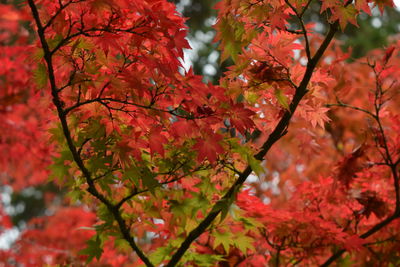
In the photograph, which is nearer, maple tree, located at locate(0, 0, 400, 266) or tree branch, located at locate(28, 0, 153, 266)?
tree branch, located at locate(28, 0, 153, 266)

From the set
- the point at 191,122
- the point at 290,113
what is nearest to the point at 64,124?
the point at 191,122

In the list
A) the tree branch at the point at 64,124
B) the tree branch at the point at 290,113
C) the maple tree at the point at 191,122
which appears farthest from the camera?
the tree branch at the point at 290,113

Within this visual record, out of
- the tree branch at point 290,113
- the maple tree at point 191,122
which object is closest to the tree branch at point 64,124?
the maple tree at point 191,122

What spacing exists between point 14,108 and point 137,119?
14.6 feet

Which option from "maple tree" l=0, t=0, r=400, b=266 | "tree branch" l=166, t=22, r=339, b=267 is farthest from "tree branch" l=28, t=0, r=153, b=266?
"tree branch" l=166, t=22, r=339, b=267

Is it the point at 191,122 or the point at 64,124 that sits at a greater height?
the point at 64,124

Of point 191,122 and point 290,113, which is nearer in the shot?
point 191,122

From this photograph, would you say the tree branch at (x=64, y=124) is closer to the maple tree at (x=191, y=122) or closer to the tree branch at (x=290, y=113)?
the maple tree at (x=191, y=122)

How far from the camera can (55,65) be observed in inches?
66.5

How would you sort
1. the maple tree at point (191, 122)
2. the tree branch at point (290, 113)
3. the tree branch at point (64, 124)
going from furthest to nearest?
the tree branch at point (290, 113), the maple tree at point (191, 122), the tree branch at point (64, 124)

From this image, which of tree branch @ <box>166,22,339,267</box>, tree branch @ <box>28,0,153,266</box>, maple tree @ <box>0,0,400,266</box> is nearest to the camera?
tree branch @ <box>28,0,153,266</box>

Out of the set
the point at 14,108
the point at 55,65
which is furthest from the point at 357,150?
the point at 14,108

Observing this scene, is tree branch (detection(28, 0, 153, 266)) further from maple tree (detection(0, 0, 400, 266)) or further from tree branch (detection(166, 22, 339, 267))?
tree branch (detection(166, 22, 339, 267))

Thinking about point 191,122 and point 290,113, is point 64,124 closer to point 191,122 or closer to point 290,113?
point 191,122
